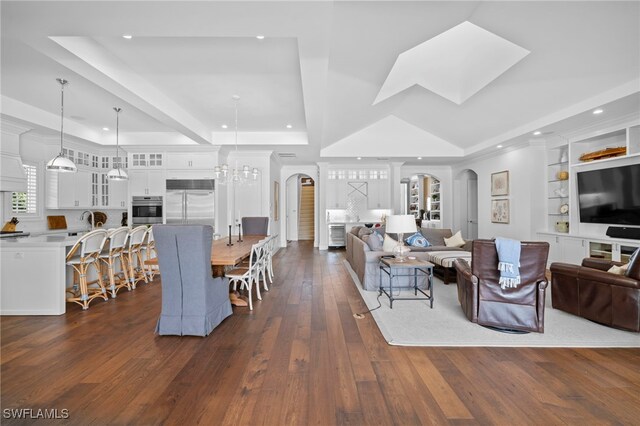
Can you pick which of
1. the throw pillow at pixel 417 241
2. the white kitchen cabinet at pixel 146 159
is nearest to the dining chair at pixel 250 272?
the throw pillow at pixel 417 241

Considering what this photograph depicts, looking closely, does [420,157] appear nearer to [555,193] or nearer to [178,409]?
[555,193]

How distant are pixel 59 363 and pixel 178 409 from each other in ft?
4.40

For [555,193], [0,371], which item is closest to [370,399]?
[0,371]

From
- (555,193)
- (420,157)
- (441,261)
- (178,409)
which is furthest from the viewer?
(420,157)

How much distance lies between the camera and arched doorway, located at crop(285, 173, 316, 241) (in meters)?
11.2

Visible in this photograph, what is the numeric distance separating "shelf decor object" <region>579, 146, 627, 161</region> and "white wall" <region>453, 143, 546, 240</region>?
90 centimetres

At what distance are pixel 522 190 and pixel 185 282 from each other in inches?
270

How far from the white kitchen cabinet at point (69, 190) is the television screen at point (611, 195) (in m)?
9.92

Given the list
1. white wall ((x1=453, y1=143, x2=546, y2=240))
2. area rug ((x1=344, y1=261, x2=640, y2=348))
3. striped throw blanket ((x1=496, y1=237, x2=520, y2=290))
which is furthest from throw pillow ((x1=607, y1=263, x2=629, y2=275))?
white wall ((x1=453, y1=143, x2=546, y2=240))

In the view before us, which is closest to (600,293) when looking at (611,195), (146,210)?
(611,195)

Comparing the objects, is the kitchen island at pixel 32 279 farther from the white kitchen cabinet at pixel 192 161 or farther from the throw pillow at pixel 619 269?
the throw pillow at pixel 619 269

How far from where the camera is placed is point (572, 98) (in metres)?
4.50

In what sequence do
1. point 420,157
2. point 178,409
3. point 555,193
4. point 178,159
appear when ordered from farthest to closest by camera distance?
1. point 420,157
2. point 178,159
3. point 555,193
4. point 178,409
